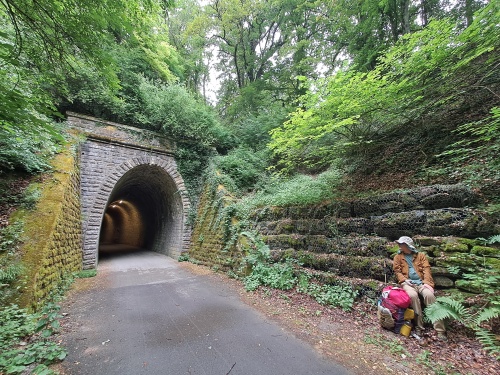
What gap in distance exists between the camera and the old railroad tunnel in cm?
768

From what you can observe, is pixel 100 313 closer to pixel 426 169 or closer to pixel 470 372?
pixel 470 372

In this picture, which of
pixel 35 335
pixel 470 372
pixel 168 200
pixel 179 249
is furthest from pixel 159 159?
pixel 470 372

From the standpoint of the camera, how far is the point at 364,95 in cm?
422

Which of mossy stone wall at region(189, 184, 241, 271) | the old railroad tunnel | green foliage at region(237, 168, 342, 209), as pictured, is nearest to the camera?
green foliage at region(237, 168, 342, 209)

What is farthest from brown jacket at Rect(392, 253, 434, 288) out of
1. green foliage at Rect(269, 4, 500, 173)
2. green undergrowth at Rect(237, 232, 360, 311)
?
green foliage at Rect(269, 4, 500, 173)

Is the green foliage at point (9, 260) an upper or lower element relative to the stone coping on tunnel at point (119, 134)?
lower

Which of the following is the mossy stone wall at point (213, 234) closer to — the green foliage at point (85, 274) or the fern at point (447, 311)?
the green foliage at point (85, 274)

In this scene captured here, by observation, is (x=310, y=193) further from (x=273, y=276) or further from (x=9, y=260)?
(x=9, y=260)

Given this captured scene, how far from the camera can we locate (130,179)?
10273 mm

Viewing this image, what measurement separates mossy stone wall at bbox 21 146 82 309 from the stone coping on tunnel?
2.14 meters

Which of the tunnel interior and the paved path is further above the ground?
the tunnel interior

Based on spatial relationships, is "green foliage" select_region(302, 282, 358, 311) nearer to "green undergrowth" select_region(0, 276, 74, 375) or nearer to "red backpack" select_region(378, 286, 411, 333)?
"red backpack" select_region(378, 286, 411, 333)

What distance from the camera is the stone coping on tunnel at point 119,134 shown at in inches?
312

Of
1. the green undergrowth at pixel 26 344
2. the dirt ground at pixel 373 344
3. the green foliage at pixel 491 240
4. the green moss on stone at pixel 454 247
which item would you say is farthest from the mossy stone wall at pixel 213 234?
the green foliage at pixel 491 240
